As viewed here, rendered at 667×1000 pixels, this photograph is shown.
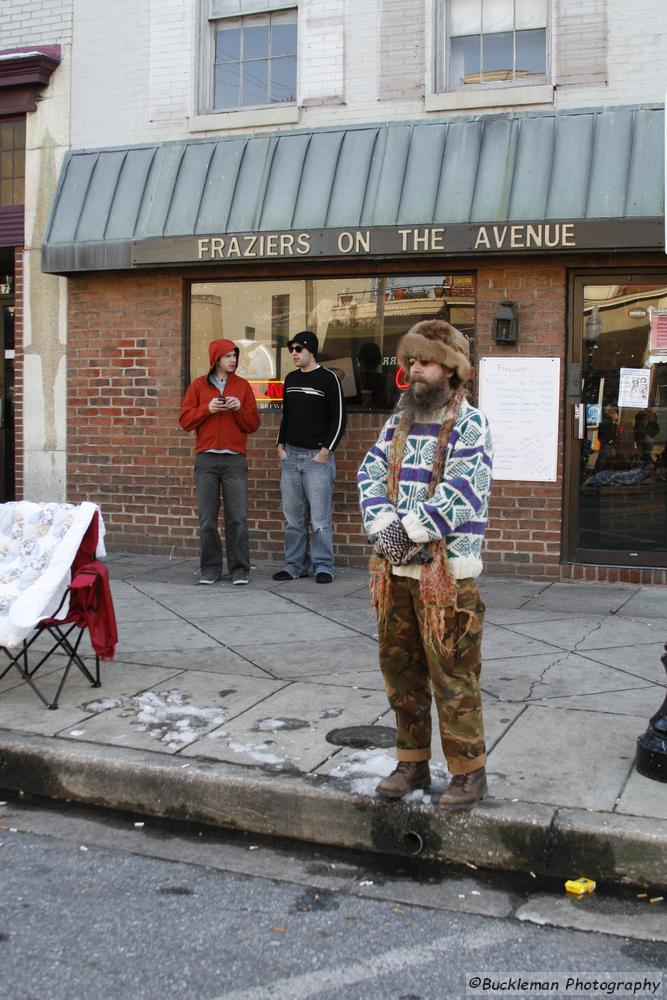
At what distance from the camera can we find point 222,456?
8.93 metres

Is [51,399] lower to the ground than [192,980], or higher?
higher

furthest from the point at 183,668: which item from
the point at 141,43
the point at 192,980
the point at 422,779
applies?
the point at 141,43

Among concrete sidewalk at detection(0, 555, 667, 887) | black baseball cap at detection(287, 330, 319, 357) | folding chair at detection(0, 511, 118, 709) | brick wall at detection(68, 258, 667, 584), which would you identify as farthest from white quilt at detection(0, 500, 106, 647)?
brick wall at detection(68, 258, 667, 584)

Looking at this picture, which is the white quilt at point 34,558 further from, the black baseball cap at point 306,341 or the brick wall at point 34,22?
the brick wall at point 34,22

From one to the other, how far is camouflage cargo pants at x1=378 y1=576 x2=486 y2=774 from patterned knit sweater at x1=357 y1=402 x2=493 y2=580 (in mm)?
134

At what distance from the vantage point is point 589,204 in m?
8.25

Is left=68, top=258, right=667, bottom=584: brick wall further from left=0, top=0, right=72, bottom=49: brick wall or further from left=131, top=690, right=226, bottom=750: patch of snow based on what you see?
left=131, top=690, right=226, bottom=750: patch of snow

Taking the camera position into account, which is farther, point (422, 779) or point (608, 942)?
point (422, 779)

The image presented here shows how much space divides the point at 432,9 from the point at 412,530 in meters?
6.81

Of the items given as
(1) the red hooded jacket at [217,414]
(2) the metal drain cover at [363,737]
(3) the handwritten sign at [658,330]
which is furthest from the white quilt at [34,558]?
(3) the handwritten sign at [658,330]

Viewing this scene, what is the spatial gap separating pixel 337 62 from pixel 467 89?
3.93 ft

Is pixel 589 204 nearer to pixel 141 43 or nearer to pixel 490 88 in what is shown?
pixel 490 88

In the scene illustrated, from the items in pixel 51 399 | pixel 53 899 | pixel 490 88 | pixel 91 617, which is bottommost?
pixel 53 899

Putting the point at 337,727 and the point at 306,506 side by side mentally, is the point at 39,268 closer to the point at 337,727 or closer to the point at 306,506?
→ the point at 306,506
